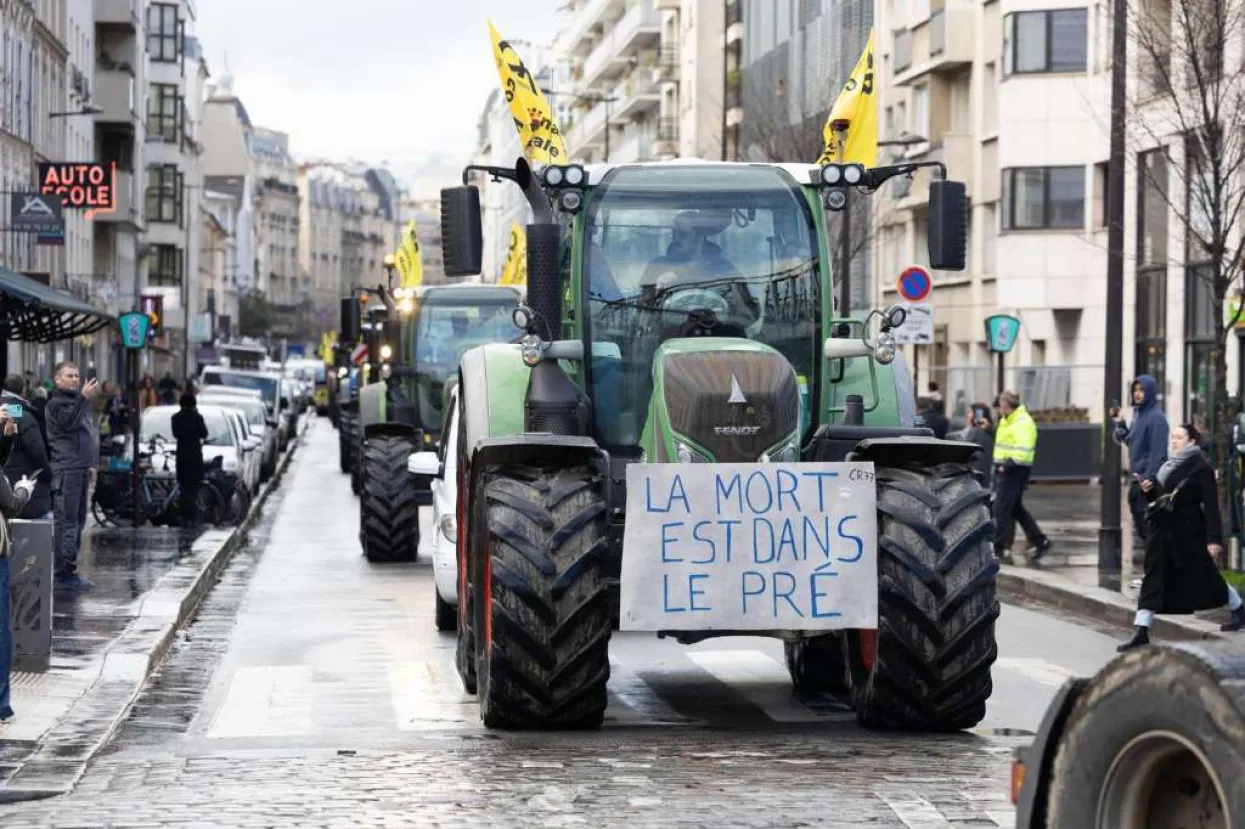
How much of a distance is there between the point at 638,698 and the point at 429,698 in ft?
3.58

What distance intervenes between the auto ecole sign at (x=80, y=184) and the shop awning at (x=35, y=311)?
16.8m

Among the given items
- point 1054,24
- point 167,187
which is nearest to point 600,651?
point 1054,24

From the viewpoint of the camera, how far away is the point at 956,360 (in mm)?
59750

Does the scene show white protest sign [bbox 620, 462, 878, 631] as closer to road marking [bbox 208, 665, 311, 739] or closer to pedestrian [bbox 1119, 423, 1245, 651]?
road marking [bbox 208, 665, 311, 739]

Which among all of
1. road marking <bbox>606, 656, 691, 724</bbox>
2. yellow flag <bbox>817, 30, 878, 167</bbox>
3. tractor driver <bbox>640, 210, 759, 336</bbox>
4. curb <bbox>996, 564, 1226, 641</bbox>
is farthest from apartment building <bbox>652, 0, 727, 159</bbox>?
tractor driver <bbox>640, 210, 759, 336</bbox>

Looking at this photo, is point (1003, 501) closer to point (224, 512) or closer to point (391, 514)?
point (391, 514)

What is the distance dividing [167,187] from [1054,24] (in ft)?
176

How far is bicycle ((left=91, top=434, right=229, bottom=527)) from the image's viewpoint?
29.7 m

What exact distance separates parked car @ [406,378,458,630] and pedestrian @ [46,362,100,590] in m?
3.82

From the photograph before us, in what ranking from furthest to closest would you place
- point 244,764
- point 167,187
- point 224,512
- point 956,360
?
point 167,187
point 956,360
point 224,512
point 244,764

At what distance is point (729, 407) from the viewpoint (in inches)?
467

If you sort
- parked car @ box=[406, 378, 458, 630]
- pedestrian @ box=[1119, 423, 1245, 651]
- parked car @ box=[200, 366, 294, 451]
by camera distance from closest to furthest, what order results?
1. pedestrian @ box=[1119, 423, 1245, 651]
2. parked car @ box=[406, 378, 458, 630]
3. parked car @ box=[200, 366, 294, 451]

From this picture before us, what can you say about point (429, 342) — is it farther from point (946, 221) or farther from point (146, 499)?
point (946, 221)

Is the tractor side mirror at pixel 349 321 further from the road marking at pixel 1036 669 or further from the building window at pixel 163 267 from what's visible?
the building window at pixel 163 267
